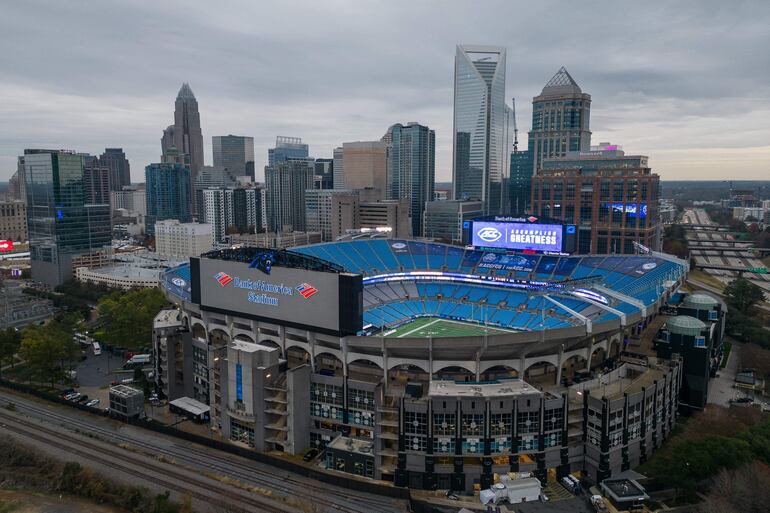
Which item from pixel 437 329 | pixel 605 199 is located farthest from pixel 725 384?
pixel 605 199

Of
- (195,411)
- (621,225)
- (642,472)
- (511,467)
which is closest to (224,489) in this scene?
(195,411)

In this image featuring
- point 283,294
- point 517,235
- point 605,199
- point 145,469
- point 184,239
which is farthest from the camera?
point 184,239

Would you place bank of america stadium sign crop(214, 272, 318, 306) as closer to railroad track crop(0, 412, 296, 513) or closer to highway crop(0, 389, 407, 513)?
highway crop(0, 389, 407, 513)

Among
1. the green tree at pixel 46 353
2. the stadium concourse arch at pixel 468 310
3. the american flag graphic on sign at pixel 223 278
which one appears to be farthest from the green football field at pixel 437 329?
the green tree at pixel 46 353

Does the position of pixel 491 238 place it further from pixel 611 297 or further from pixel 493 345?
pixel 493 345

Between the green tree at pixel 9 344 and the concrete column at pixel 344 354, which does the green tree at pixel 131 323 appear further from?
the concrete column at pixel 344 354

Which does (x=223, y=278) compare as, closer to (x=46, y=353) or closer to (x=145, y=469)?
(x=145, y=469)
